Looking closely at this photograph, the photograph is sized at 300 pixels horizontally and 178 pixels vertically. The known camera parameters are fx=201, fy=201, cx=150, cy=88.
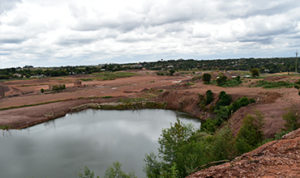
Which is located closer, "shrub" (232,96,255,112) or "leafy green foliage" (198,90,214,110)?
"shrub" (232,96,255,112)

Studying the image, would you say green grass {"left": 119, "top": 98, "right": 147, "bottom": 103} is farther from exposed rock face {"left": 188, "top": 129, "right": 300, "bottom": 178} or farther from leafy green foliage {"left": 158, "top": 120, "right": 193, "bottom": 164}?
exposed rock face {"left": 188, "top": 129, "right": 300, "bottom": 178}

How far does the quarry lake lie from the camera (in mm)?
22312

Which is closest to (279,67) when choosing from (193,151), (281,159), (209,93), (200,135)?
(209,93)

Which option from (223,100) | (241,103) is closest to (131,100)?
(223,100)

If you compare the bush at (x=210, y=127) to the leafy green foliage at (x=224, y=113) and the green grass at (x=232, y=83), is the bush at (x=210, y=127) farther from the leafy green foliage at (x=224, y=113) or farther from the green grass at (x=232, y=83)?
the green grass at (x=232, y=83)

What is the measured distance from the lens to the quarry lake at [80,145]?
22312mm

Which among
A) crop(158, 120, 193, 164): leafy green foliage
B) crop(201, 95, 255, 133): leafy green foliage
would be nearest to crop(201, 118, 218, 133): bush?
crop(201, 95, 255, 133): leafy green foliage

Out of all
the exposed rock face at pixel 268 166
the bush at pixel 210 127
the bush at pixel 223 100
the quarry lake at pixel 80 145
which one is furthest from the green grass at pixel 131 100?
the exposed rock face at pixel 268 166

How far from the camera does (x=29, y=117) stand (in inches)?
1613

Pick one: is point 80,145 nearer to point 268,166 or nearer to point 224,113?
point 224,113

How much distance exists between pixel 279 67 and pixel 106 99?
299ft

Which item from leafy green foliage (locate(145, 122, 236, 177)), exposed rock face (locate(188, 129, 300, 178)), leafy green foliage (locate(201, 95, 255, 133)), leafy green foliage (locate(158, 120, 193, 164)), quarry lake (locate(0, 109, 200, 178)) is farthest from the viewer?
leafy green foliage (locate(201, 95, 255, 133))

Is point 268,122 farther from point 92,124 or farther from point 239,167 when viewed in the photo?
point 92,124

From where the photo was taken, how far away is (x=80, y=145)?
28062mm
